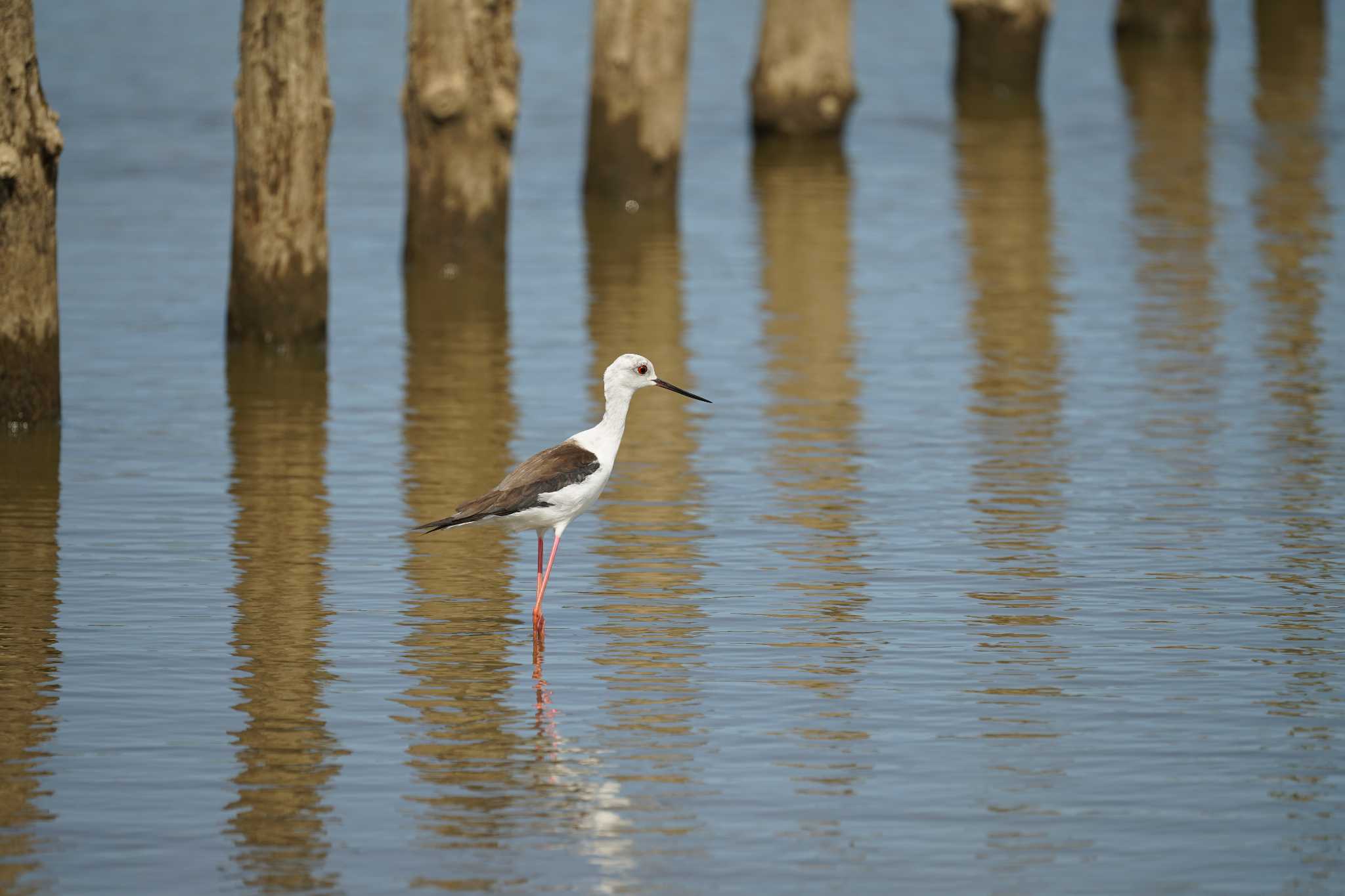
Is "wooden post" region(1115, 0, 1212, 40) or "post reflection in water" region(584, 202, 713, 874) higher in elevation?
"wooden post" region(1115, 0, 1212, 40)

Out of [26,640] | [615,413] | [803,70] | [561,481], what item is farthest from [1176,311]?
[26,640]

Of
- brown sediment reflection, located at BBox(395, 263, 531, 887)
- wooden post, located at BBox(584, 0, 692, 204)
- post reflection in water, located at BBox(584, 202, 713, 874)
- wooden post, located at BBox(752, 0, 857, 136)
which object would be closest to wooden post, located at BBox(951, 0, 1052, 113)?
wooden post, located at BBox(752, 0, 857, 136)

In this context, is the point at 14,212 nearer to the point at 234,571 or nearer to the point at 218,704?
the point at 234,571

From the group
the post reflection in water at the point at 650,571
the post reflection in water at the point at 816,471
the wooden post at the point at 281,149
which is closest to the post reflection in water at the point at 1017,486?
the post reflection in water at the point at 816,471

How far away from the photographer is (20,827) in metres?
7.05

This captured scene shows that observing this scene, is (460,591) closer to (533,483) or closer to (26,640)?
(533,483)

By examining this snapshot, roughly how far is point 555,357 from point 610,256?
408 centimetres

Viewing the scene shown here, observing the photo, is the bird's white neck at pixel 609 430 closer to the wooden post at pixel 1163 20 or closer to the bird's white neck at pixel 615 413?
the bird's white neck at pixel 615 413

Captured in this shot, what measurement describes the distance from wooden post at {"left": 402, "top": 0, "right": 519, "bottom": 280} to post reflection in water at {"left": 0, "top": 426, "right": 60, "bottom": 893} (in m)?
4.78

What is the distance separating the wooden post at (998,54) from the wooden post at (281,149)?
16833mm

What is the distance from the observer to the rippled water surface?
7109 millimetres

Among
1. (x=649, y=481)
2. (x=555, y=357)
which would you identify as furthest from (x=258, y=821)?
(x=555, y=357)

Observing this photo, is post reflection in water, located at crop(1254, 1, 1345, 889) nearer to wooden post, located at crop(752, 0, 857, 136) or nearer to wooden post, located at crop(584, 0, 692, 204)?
wooden post, located at crop(752, 0, 857, 136)

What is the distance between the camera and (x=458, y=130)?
55.6 ft
